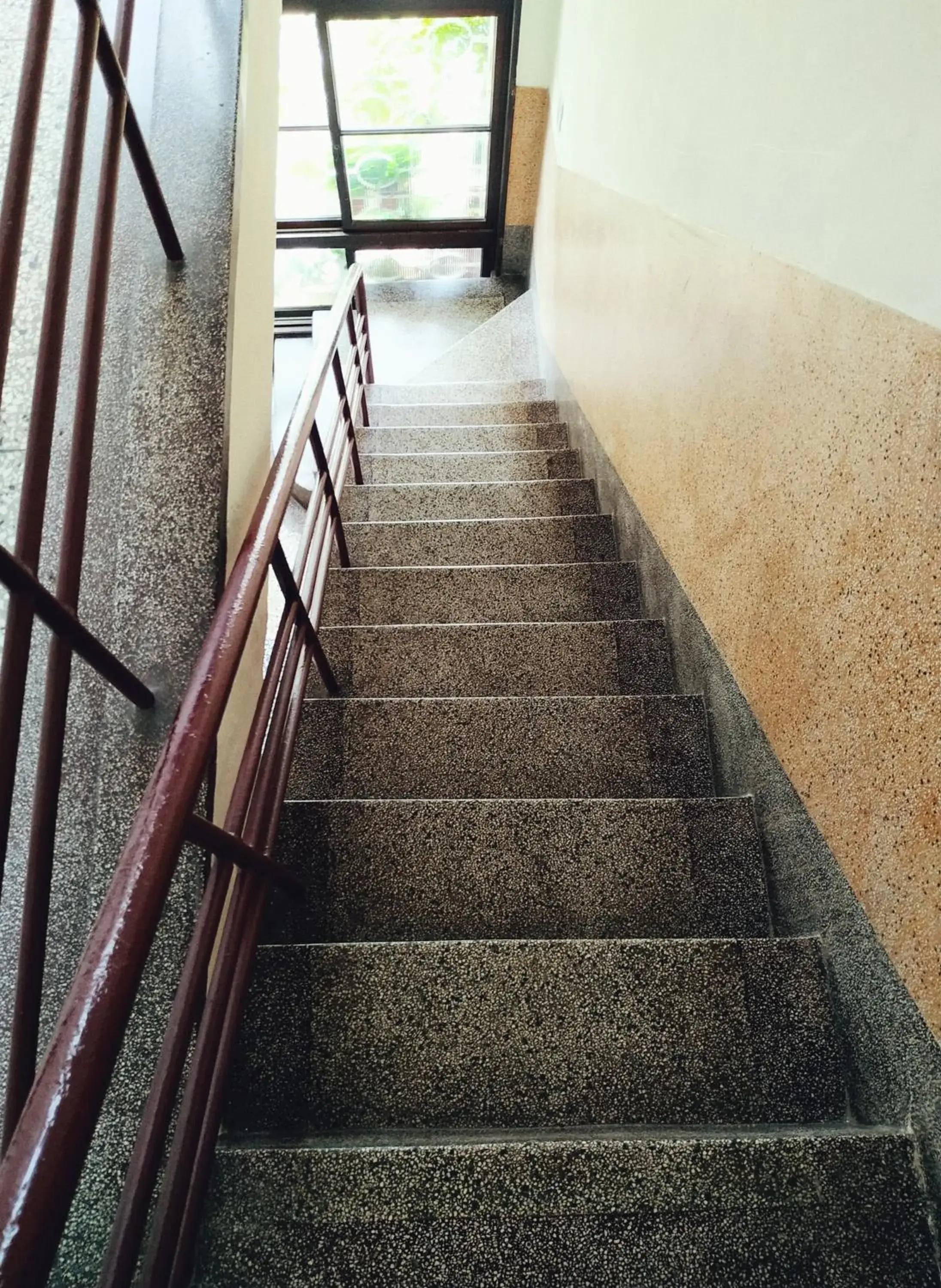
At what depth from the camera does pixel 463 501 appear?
9.77ft

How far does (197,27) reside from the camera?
1.47 metres

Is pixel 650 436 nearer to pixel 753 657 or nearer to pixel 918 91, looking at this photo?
pixel 753 657

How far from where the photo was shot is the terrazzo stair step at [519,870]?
4.74ft

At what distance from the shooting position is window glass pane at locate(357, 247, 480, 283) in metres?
6.65

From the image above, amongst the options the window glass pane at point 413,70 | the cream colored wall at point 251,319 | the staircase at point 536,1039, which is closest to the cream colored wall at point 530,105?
the window glass pane at point 413,70

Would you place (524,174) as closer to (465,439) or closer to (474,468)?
(465,439)

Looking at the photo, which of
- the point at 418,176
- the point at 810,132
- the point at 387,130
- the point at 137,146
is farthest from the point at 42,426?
the point at 418,176

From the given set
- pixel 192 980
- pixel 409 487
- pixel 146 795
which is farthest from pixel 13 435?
pixel 409 487

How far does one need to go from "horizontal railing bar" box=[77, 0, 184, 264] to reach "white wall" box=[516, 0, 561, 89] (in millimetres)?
5129

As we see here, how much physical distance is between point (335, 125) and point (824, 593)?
6062 mm

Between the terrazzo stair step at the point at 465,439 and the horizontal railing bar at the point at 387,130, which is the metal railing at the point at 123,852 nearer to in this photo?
the terrazzo stair step at the point at 465,439

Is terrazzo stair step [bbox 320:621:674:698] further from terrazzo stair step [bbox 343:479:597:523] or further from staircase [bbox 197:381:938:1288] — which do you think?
terrazzo stair step [bbox 343:479:597:523]

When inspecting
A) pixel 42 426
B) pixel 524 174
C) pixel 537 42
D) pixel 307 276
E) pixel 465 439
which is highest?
pixel 537 42

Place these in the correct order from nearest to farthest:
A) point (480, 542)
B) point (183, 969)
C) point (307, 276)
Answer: point (183, 969)
point (480, 542)
point (307, 276)
